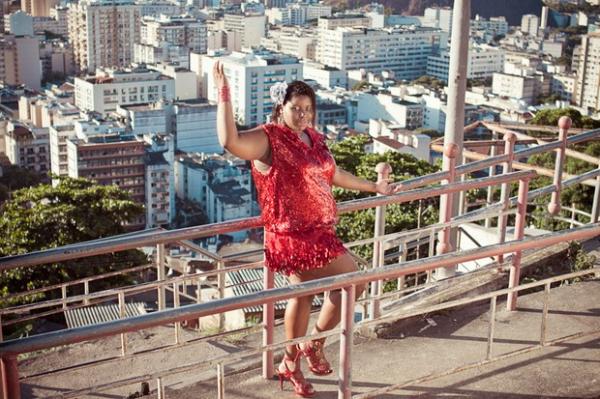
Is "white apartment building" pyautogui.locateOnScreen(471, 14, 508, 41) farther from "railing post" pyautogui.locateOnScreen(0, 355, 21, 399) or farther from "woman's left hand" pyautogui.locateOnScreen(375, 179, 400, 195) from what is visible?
"railing post" pyautogui.locateOnScreen(0, 355, 21, 399)

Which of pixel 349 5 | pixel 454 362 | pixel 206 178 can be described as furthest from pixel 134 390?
pixel 349 5

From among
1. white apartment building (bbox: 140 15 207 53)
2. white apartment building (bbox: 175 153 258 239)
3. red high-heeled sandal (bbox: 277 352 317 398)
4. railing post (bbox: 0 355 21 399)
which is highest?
railing post (bbox: 0 355 21 399)

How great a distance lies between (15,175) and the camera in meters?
43.7

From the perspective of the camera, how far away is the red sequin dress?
8.45ft

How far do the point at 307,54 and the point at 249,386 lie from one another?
288 ft

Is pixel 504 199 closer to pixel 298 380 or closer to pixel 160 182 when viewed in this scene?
pixel 298 380

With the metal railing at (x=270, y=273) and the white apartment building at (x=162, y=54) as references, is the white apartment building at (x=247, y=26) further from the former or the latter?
the metal railing at (x=270, y=273)

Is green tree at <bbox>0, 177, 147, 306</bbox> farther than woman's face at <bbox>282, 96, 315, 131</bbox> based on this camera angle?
Yes

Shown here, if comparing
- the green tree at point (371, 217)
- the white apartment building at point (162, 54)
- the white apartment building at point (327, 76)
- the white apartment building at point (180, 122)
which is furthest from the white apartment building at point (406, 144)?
the white apartment building at point (162, 54)

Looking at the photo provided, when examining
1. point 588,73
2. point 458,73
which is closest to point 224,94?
point 458,73

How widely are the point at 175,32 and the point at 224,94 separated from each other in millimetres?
84201

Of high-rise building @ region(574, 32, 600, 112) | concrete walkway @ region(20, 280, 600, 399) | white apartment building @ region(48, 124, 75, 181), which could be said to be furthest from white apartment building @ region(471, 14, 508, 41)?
concrete walkway @ region(20, 280, 600, 399)

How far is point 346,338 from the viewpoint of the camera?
2.32 metres

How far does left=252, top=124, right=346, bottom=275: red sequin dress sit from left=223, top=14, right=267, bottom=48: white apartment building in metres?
94.5
